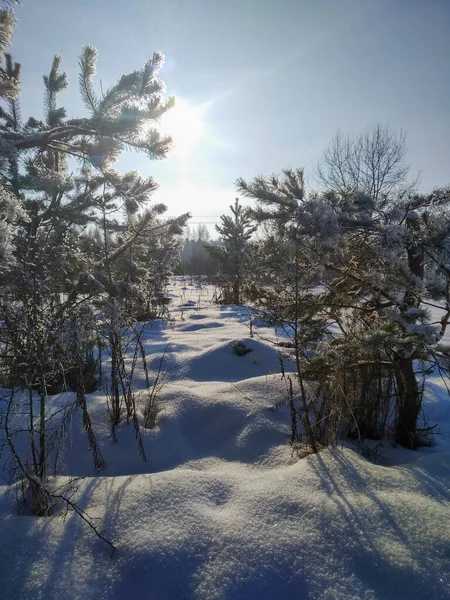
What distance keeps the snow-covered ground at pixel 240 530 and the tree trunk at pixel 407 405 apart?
0.39 feet

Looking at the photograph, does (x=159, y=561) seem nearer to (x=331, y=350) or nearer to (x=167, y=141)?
(x=331, y=350)

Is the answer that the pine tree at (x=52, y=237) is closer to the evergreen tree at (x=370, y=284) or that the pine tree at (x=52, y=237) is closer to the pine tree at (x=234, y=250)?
the evergreen tree at (x=370, y=284)

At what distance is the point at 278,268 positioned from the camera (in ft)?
8.23

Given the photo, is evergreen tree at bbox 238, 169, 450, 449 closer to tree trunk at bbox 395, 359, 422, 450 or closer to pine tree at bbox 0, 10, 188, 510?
tree trunk at bbox 395, 359, 422, 450

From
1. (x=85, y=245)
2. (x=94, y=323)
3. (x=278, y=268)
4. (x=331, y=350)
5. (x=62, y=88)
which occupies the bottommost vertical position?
(x=331, y=350)

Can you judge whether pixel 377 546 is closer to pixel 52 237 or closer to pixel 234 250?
pixel 52 237

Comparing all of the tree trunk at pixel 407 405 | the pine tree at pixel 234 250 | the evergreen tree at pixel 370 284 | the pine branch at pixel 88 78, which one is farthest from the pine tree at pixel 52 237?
the pine tree at pixel 234 250

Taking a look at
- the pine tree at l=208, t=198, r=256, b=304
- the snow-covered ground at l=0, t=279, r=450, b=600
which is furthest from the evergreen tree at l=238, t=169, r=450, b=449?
the pine tree at l=208, t=198, r=256, b=304

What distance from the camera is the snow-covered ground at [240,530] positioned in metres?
1.00

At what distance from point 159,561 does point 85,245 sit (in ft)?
14.0

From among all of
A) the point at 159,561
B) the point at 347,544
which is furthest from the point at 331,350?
the point at 159,561

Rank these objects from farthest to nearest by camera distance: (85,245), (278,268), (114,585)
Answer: (85,245)
(278,268)
(114,585)

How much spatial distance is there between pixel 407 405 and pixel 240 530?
1523 millimetres

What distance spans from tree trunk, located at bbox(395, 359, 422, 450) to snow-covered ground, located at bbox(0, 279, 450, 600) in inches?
4.7
